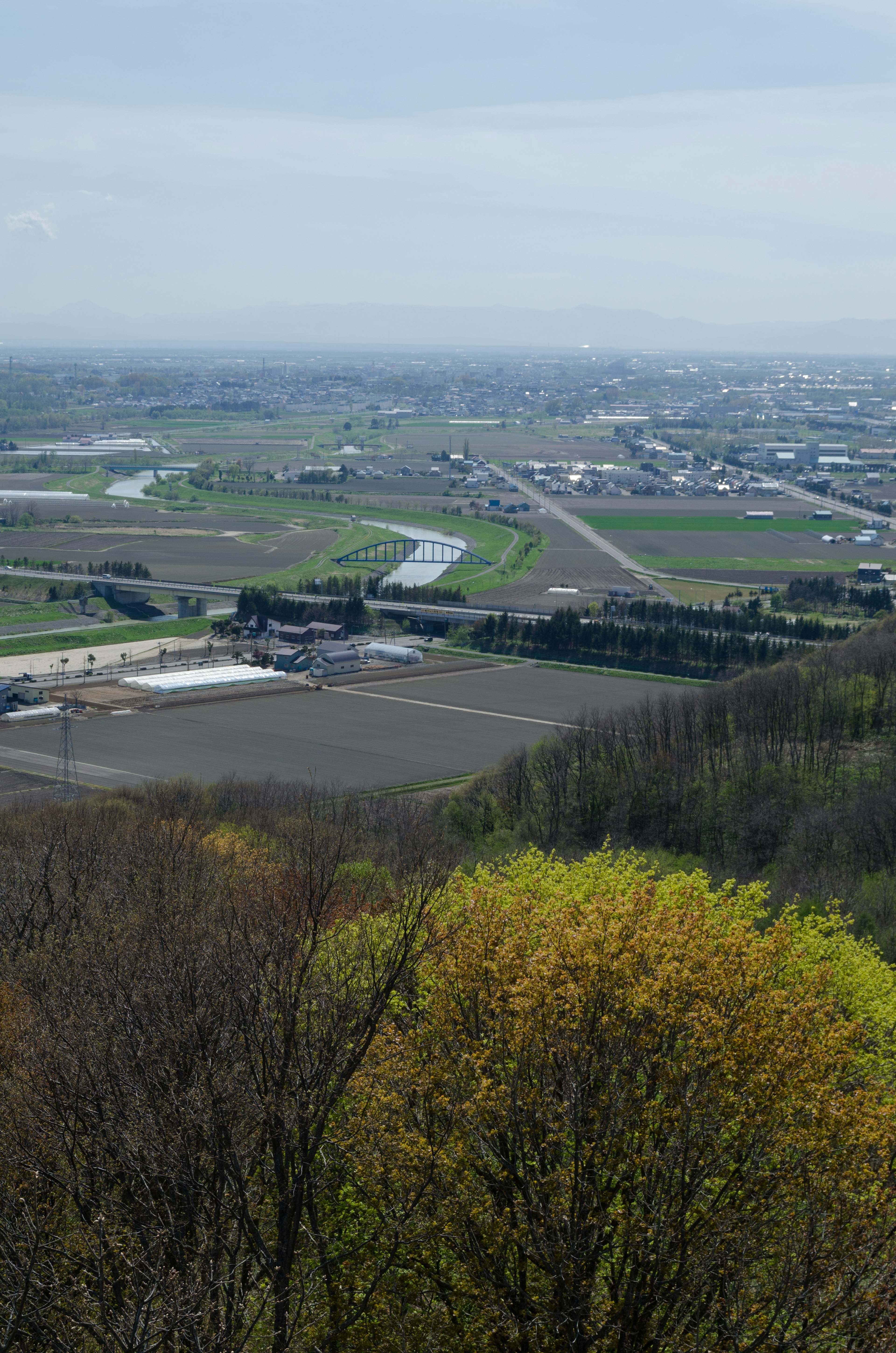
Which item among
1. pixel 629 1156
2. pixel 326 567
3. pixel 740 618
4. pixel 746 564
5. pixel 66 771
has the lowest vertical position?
pixel 66 771

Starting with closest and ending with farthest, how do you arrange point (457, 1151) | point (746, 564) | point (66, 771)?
point (457, 1151)
point (66, 771)
point (746, 564)

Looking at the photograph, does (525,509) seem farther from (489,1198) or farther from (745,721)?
(489,1198)

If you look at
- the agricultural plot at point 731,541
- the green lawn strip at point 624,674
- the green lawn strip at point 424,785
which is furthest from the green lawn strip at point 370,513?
the green lawn strip at point 424,785

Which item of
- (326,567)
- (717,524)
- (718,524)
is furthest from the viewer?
(718,524)

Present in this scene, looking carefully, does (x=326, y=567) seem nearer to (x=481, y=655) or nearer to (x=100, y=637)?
(x=100, y=637)

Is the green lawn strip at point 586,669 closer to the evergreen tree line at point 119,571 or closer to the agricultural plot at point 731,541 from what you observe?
the evergreen tree line at point 119,571

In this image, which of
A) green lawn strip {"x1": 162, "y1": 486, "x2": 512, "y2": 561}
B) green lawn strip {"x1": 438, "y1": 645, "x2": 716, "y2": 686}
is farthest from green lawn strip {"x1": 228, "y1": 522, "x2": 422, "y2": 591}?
green lawn strip {"x1": 438, "y1": 645, "x2": 716, "y2": 686}

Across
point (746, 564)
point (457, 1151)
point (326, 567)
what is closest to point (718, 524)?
point (746, 564)
